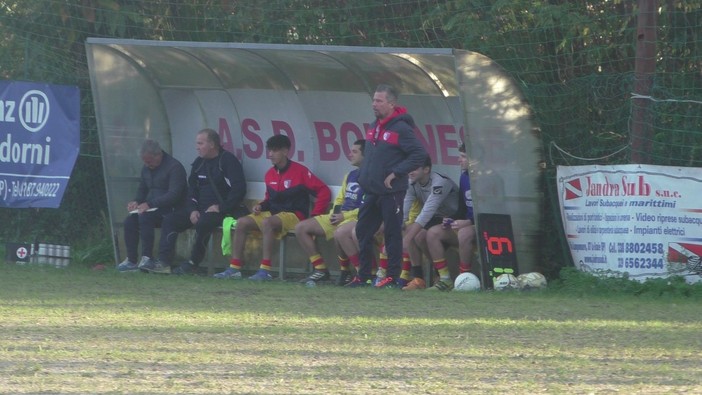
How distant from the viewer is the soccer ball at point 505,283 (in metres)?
11.2

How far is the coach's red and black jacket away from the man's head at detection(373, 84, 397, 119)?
5.37ft

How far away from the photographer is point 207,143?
1334 centimetres

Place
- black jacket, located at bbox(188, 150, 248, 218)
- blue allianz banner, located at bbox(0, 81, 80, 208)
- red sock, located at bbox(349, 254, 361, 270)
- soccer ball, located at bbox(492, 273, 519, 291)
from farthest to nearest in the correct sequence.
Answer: blue allianz banner, located at bbox(0, 81, 80, 208) → black jacket, located at bbox(188, 150, 248, 218) → red sock, located at bbox(349, 254, 361, 270) → soccer ball, located at bbox(492, 273, 519, 291)

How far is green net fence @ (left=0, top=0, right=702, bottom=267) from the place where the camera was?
11742 mm

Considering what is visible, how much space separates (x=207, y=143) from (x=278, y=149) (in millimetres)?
885

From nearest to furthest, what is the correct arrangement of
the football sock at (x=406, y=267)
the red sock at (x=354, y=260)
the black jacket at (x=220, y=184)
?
the football sock at (x=406, y=267), the red sock at (x=354, y=260), the black jacket at (x=220, y=184)

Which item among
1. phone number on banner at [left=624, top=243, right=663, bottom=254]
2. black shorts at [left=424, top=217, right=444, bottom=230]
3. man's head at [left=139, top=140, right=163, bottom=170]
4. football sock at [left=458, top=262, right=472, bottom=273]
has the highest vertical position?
Answer: man's head at [left=139, top=140, right=163, bottom=170]

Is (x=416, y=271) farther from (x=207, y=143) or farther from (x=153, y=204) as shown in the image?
(x=153, y=204)

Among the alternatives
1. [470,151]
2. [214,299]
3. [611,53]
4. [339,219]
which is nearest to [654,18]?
[611,53]

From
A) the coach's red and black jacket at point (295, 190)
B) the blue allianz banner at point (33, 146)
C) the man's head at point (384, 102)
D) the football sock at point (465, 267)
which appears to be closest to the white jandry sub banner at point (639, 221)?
the football sock at point (465, 267)

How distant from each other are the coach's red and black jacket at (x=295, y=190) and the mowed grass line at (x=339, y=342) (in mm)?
1857

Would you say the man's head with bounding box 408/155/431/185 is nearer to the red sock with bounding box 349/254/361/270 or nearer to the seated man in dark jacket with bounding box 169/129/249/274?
the red sock with bounding box 349/254/361/270

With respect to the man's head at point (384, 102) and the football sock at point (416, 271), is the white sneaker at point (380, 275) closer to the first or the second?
the football sock at point (416, 271)

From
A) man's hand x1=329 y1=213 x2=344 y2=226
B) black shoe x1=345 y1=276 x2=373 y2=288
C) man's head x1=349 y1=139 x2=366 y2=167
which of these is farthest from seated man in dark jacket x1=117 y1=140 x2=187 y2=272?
black shoe x1=345 y1=276 x2=373 y2=288
